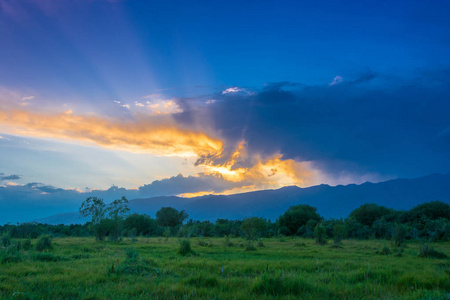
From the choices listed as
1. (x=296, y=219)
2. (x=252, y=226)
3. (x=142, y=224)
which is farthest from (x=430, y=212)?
(x=142, y=224)

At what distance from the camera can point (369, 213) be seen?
69875 millimetres

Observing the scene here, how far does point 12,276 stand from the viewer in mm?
9453

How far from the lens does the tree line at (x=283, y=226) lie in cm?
3609

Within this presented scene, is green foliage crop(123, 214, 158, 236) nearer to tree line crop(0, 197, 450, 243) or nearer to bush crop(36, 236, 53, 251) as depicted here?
tree line crop(0, 197, 450, 243)

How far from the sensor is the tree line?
118ft

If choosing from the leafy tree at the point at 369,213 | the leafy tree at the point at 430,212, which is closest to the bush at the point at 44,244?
the leafy tree at the point at 369,213

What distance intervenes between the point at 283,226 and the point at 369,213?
67.5ft

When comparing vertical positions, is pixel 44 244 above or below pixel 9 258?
below

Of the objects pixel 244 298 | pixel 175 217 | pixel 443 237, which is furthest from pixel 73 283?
pixel 175 217

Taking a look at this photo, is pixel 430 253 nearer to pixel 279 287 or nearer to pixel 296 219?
pixel 279 287

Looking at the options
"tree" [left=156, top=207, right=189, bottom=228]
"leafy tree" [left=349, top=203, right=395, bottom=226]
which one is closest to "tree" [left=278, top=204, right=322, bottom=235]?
"leafy tree" [left=349, top=203, right=395, bottom=226]

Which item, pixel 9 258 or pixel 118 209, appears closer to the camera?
pixel 9 258

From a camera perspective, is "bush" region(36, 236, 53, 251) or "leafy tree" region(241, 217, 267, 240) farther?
"leafy tree" region(241, 217, 267, 240)

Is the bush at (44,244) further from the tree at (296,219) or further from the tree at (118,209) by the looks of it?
the tree at (296,219)
